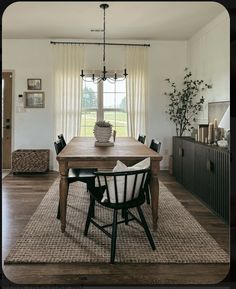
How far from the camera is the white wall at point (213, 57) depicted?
4409 mm

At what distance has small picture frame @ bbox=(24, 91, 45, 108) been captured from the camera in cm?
630

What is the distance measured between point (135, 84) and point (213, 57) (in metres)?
1.81

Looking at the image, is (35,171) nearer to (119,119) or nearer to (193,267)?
(119,119)

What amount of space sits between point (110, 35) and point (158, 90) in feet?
4.85

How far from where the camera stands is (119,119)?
6.43 meters

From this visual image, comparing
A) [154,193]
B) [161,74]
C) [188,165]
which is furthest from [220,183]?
[161,74]

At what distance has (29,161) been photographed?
5902 mm

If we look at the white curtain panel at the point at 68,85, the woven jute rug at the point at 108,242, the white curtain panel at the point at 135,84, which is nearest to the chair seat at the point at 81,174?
the woven jute rug at the point at 108,242

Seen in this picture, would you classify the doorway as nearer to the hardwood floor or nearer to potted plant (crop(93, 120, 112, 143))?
potted plant (crop(93, 120, 112, 143))

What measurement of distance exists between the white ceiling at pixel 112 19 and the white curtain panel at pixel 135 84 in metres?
0.32

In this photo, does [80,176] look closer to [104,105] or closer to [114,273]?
[114,273]

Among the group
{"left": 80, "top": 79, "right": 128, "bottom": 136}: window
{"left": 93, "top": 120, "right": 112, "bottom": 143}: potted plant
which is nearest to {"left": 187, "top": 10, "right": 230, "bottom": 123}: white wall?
{"left": 80, "top": 79, "right": 128, "bottom": 136}: window

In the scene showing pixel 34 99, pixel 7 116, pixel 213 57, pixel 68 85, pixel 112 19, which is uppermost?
pixel 112 19

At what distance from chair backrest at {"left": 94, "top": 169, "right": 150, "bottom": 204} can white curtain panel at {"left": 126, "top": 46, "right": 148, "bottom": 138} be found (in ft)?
12.4
